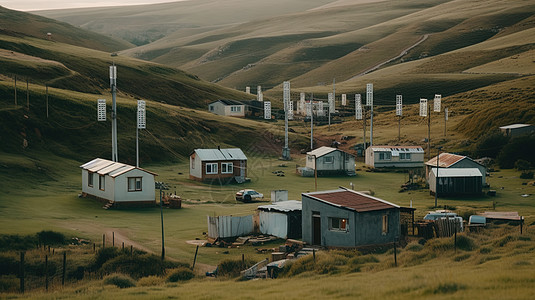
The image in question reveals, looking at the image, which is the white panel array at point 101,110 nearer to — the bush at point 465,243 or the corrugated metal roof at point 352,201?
the corrugated metal roof at point 352,201

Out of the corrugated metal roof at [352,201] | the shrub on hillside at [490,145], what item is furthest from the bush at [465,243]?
the shrub on hillside at [490,145]

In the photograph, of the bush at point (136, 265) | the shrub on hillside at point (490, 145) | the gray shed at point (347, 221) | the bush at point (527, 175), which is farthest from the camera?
the shrub on hillside at point (490, 145)

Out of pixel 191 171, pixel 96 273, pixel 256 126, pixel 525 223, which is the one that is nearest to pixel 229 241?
pixel 96 273

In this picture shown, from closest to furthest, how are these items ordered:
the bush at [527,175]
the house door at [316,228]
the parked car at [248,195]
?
the house door at [316,228] < the parked car at [248,195] < the bush at [527,175]

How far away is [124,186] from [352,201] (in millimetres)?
21593

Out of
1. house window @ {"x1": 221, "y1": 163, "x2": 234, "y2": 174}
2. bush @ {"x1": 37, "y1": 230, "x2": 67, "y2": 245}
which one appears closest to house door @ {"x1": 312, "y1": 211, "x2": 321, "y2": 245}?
bush @ {"x1": 37, "y1": 230, "x2": 67, "y2": 245}

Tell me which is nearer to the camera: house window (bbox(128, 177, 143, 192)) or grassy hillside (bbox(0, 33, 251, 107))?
house window (bbox(128, 177, 143, 192))

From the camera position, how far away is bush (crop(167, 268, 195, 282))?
31.2m

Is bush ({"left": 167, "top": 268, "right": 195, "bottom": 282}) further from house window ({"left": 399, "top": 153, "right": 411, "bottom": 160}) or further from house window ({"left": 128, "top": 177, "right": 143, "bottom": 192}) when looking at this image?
house window ({"left": 399, "top": 153, "right": 411, "bottom": 160})

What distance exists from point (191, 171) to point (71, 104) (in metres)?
27.1

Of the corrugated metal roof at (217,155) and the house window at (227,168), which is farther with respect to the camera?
the house window at (227,168)

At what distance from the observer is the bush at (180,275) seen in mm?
31234

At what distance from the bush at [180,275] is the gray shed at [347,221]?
10509mm

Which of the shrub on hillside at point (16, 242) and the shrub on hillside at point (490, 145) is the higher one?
the shrub on hillside at point (490, 145)
